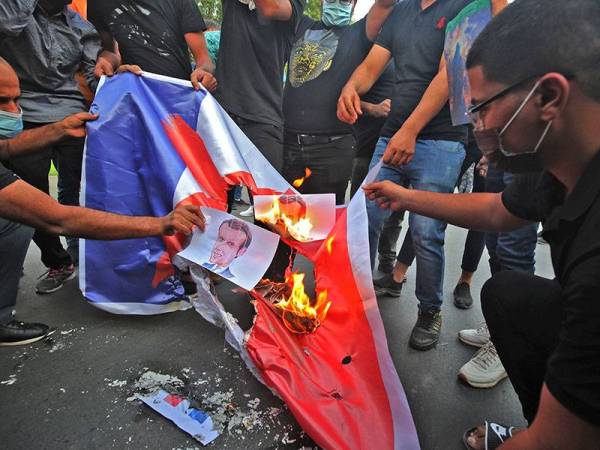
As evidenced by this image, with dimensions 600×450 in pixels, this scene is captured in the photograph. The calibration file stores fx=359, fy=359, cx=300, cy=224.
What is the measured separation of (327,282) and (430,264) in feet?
1.96

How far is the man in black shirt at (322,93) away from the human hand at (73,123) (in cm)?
121

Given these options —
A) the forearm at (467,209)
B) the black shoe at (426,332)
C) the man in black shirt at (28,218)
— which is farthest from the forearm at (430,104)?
the man in black shirt at (28,218)

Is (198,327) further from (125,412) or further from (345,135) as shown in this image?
(345,135)

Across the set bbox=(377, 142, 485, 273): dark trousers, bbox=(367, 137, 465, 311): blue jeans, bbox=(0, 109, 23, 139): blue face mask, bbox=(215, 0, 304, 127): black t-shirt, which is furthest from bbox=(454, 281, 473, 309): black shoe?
bbox=(0, 109, 23, 139): blue face mask

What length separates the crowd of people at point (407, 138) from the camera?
0.80 metres

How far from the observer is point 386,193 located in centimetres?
161

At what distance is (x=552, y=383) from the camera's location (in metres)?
0.72

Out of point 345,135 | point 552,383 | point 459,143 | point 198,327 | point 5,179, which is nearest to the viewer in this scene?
point 552,383

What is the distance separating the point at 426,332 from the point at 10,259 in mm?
2245

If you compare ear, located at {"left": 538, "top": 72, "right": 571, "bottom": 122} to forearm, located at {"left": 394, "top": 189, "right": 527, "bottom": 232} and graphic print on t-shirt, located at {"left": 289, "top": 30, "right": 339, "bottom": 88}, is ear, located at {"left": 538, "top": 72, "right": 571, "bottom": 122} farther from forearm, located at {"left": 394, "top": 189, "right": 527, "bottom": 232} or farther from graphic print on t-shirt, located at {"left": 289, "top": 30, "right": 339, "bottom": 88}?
graphic print on t-shirt, located at {"left": 289, "top": 30, "right": 339, "bottom": 88}

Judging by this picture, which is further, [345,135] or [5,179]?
[345,135]

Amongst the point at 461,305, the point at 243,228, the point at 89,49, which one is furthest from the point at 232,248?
the point at 89,49

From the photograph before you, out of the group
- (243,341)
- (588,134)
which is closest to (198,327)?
(243,341)

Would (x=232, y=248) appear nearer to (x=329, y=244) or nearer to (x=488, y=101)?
(x=329, y=244)
